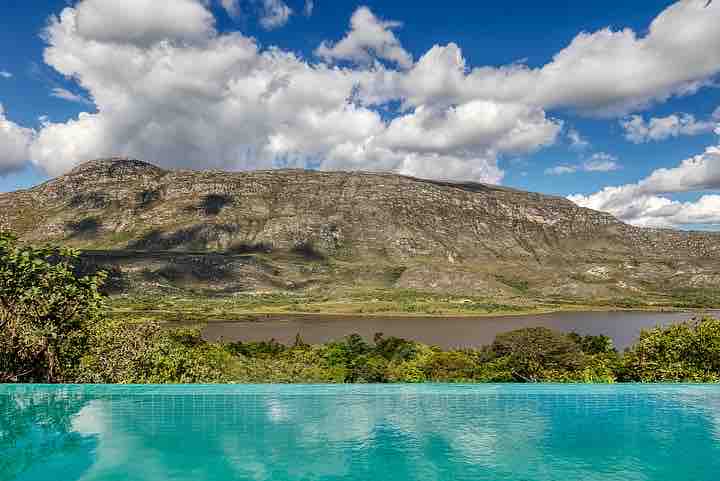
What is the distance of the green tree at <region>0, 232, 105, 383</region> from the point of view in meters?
13.4

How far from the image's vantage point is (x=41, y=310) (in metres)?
13.9

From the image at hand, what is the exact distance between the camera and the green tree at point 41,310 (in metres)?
13.4

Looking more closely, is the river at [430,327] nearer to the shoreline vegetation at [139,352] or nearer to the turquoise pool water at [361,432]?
the shoreline vegetation at [139,352]

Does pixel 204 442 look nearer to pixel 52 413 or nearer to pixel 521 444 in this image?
pixel 52 413

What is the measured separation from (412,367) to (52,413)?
38326mm

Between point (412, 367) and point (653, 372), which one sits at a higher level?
point (653, 372)

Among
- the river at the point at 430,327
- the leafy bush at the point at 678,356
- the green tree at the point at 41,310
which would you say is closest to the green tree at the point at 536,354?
the leafy bush at the point at 678,356

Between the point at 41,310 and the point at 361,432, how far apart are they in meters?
9.16

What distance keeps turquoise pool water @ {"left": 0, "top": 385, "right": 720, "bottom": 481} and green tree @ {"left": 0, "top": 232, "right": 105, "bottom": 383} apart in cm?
78

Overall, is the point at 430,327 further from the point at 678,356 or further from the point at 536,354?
the point at 678,356

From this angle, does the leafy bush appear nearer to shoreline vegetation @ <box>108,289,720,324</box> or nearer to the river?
the river

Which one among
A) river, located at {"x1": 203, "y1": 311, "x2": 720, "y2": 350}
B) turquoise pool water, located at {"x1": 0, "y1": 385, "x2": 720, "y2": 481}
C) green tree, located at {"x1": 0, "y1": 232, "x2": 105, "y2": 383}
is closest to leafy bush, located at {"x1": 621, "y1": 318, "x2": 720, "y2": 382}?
turquoise pool water, located at {"x1": 0, "y1": 385, "x2": 720, "y2": 481}

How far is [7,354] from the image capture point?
14.1 m

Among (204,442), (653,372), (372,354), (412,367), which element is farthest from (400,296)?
(204,442)
